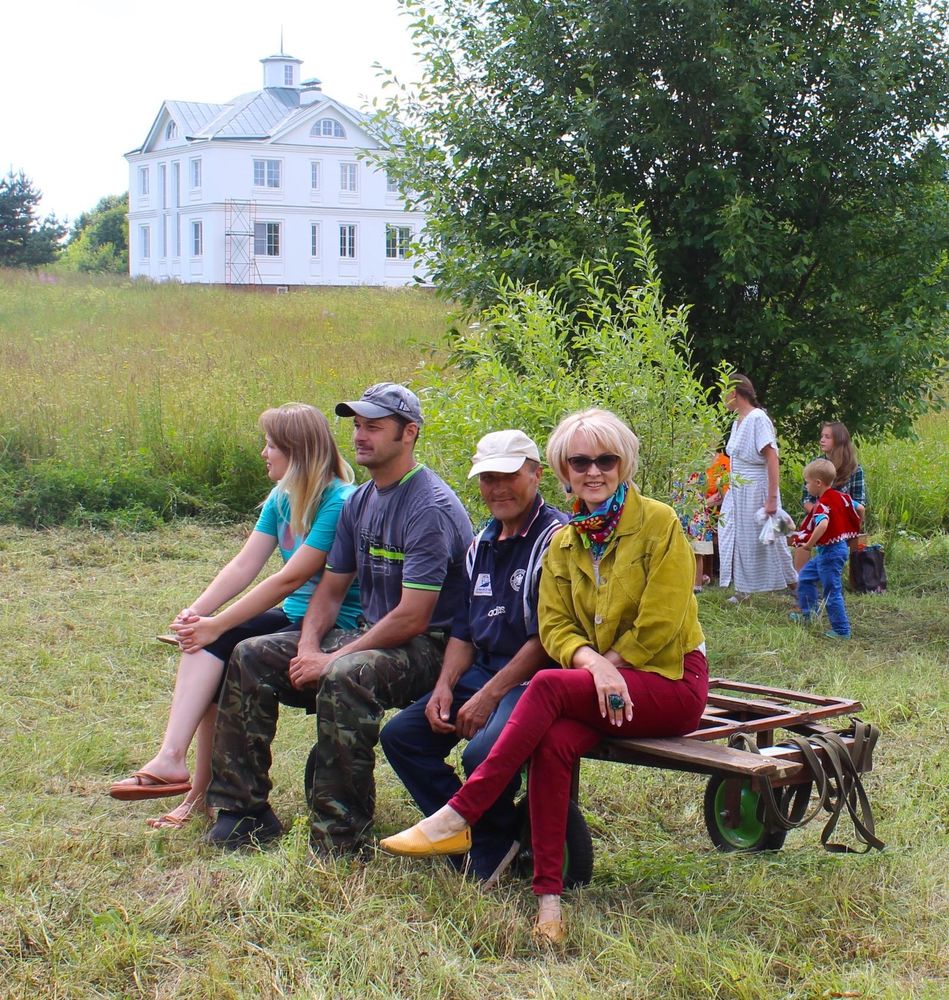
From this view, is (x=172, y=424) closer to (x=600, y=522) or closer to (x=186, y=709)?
(x=186, y=709)

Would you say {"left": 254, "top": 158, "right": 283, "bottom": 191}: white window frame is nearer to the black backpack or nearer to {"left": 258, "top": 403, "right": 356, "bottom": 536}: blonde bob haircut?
the black backpack

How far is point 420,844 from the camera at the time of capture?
12.7ft

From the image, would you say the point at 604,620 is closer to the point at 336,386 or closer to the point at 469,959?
the point at 469,959

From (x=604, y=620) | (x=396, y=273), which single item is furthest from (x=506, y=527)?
(x=396, y=273)

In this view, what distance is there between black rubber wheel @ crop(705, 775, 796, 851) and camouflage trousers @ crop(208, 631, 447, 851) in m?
1.15

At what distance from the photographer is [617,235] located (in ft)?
29.2

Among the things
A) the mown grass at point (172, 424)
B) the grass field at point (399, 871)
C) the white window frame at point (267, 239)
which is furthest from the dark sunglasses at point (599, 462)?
the white window frame at point (267, 239)

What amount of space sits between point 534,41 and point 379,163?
1.52 metres

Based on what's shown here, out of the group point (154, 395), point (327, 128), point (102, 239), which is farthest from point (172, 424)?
point (102, 239)

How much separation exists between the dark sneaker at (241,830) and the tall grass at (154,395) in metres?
5.75

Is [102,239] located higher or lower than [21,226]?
higher

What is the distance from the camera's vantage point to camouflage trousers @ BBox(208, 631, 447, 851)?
4320mm

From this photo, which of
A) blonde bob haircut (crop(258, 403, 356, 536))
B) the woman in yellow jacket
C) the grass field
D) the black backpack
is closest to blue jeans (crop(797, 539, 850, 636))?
the grass field

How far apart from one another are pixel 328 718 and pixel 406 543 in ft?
2.32
